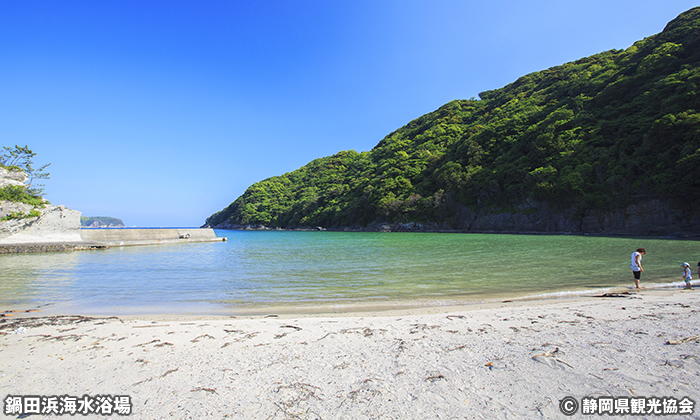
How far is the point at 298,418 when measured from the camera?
8.33ft

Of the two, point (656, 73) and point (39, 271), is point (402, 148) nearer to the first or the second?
point (656, 73)

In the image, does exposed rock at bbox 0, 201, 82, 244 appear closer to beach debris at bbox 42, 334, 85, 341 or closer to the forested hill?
beach debris at bbox 42, 334, 85, 341

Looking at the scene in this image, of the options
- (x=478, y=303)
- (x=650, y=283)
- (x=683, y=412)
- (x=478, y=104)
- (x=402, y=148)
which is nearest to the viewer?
(x=683, y=412)

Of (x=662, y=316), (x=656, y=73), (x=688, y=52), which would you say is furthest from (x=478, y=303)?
(x=688, y=52)

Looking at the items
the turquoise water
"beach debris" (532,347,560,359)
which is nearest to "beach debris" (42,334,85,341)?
the turquoise water

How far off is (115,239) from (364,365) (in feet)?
128

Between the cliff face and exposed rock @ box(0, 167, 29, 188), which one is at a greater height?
exposed rock @ box(0, 167, 29, 188)

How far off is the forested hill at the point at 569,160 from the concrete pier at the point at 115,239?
51.1 meters

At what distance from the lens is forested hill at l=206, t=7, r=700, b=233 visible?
1577 inches

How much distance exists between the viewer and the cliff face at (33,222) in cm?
2480

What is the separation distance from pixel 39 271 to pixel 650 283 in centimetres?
2527

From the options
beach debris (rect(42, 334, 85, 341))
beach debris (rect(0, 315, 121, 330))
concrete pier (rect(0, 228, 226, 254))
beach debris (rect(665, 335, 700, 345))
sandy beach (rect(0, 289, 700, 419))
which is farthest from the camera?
concrete pier (rect(0, 228, 226, 254))

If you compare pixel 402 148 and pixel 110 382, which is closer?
pixel 110 382

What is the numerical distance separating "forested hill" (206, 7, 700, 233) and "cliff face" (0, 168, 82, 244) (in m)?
63.5
